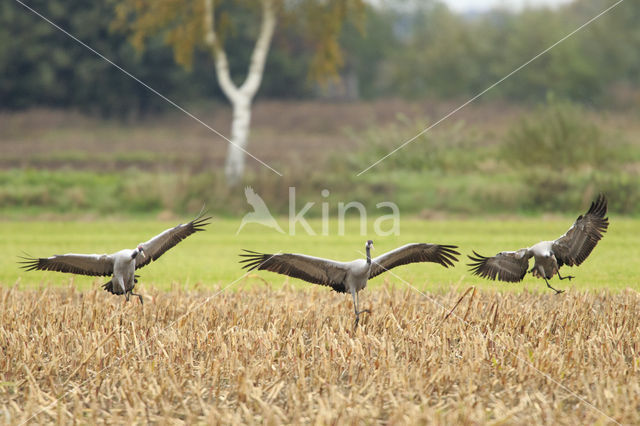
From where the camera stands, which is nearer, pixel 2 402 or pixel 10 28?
pixel 2 402

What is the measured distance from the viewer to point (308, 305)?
898 centimetres

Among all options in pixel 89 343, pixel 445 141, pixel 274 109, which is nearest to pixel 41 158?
pixel 445 141

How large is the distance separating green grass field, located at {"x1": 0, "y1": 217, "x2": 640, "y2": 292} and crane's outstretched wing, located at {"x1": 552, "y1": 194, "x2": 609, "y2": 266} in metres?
2.82

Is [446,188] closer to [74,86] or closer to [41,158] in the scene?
[41,158]

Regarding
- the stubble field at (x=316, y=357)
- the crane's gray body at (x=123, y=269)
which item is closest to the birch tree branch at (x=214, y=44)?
the stubble field at (x=316, y=357)

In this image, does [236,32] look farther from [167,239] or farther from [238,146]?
[167,239]

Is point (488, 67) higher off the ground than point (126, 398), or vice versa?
point (488, 67)

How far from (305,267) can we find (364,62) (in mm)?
62787

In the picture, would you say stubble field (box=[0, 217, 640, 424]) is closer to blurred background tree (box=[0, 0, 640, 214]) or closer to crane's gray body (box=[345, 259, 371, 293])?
crane's gray body (box=[345, 259, 371, 293])

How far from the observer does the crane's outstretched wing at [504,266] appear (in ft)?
25.2

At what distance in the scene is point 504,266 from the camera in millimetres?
7773

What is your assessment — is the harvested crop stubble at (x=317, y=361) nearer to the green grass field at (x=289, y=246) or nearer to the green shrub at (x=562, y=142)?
the green grass field at (x=289, y=246)

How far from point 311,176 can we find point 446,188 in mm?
4053

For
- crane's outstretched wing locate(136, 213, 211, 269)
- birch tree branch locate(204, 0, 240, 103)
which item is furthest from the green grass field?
birch tree branch locate(204, 0, 240, 103)
